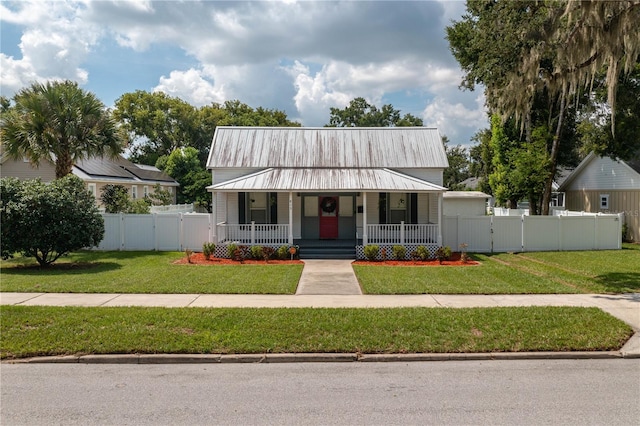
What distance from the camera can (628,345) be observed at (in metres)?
7.28

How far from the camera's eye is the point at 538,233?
61.7 ft

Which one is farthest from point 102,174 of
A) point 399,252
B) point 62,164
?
point 399,252

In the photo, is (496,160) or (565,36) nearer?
(565,36)

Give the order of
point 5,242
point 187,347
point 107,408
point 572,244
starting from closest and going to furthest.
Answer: point 107,408, point 187,347, point 5,242, point 572,244

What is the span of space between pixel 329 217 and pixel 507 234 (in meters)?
7.65

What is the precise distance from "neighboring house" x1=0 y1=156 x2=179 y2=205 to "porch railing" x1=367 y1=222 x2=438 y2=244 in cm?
1308

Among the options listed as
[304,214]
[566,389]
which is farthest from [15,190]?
[566,389]

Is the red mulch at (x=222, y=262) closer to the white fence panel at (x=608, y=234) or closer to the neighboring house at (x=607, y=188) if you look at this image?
the white fence panel at (x=608, y=234)

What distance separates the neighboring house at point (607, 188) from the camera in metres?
22.3

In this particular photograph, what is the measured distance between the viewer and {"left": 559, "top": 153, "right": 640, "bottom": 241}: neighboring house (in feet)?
73.2

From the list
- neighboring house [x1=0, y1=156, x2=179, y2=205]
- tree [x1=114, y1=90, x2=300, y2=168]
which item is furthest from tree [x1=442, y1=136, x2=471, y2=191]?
neighboring house [x1=0, y1=156, x2=179, y2=205]

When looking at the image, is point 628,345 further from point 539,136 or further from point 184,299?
point 539,136

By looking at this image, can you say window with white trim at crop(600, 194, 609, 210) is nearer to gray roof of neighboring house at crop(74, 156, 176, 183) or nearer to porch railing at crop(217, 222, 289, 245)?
porch railing at crop(217, 222, 289, 245)

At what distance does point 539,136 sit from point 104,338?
23.7 metres
